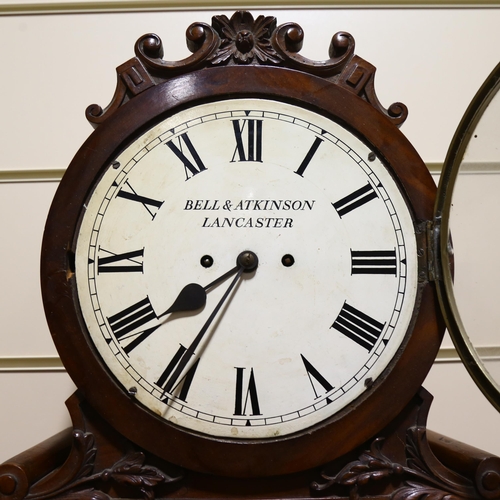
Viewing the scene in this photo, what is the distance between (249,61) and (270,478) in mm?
566

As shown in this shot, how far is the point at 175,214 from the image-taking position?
807 mm

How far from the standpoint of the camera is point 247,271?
80 cm

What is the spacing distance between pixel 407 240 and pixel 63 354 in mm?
481

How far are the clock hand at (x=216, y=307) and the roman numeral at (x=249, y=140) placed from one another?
0.13 metres

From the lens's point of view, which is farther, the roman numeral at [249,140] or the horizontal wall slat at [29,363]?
the horizontal wall slat at [29,363]

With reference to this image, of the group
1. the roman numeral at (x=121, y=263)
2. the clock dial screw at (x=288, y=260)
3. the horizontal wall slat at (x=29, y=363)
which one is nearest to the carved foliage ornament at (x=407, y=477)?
the clock dial screw at (x=288, y=260)

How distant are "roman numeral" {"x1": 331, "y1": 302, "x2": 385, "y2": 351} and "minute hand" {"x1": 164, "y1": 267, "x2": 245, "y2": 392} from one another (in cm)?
14

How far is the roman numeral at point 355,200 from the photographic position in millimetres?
806

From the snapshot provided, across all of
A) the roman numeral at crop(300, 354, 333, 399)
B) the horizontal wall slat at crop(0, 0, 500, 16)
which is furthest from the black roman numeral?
the horizontal wall slat at crop(0, 0, 500, 16)

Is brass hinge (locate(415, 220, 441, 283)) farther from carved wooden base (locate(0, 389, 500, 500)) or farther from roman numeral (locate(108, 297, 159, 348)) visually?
roman numeral (locate(108, 297, 159, 348))

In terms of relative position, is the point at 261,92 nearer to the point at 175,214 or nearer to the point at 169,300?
the point at 175,214

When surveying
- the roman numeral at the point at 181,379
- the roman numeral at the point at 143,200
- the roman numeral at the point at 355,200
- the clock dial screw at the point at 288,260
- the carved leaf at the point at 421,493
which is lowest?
the carved leaf at the point at 421,493

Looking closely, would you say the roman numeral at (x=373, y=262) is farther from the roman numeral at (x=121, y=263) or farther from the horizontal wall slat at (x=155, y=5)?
the horizontal wall slat at (x=155, y=5)

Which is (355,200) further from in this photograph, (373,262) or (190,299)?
(190,299)
